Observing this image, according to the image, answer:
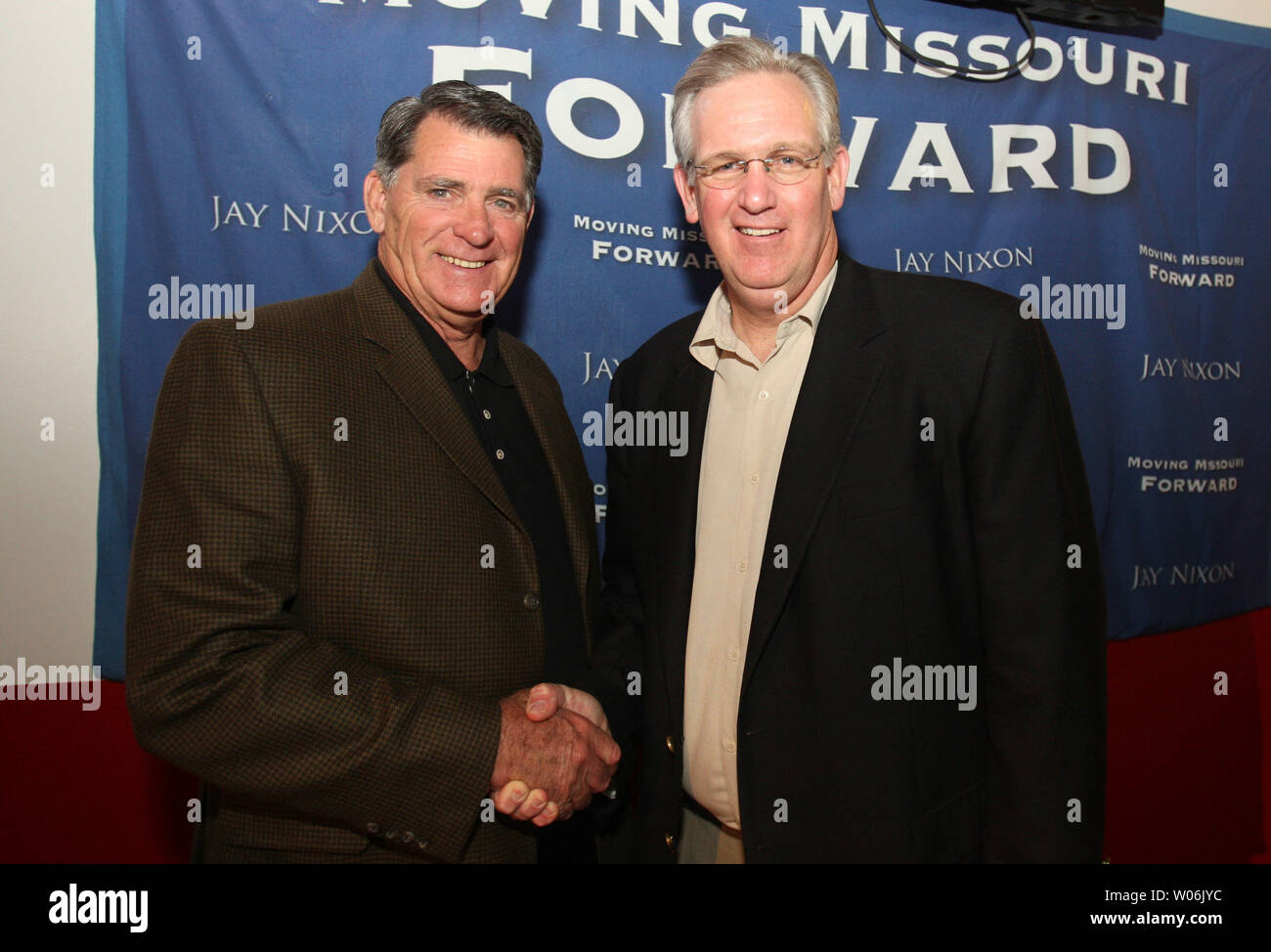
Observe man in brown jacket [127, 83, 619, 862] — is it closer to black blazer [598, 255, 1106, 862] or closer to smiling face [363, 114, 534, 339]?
smiling face [363, 114, 534, 339]

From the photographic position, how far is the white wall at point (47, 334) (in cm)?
229

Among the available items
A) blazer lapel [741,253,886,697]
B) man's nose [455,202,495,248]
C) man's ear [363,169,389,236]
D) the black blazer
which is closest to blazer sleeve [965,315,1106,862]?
the black blazer

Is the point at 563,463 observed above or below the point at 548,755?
above

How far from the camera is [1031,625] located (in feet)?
4.88

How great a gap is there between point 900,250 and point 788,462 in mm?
1427

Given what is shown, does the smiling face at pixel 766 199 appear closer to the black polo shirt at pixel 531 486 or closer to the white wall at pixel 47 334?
the black polo shirt at pixel 531 486

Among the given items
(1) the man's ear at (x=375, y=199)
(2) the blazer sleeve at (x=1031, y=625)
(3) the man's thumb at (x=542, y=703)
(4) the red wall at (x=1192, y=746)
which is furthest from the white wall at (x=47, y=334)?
(4) the red wall at (x=1192, y=746)

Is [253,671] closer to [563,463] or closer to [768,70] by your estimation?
[563,463]

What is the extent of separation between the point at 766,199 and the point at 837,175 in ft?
0.75

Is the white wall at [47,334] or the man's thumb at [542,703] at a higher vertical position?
the white wall at [47,334]

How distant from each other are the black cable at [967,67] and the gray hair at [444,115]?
4.70ft

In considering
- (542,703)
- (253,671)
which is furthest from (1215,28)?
(253,671)

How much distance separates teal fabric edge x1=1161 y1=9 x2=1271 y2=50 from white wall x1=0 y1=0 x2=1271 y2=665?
11.1 ft

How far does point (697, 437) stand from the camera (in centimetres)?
183
